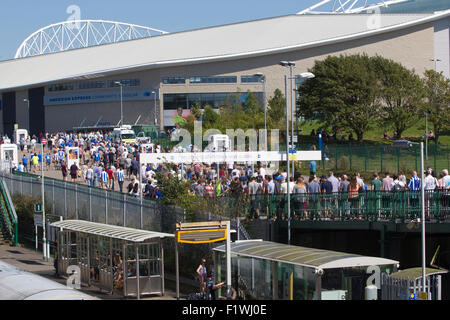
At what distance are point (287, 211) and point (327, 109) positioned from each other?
4214 centimetres

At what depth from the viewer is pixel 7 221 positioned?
117ft

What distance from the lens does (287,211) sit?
2403 cm

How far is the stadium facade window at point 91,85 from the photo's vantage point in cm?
9056

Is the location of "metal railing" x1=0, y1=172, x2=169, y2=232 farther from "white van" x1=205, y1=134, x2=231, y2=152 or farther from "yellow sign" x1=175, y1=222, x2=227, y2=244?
"white van" x1=205, y1=134, x2=231, y2=152

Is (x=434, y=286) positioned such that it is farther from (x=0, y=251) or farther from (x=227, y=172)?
(x=0, y=251)

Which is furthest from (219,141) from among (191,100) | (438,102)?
(191,100)

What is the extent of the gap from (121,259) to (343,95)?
44823 mm

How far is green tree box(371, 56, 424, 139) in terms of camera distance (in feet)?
207

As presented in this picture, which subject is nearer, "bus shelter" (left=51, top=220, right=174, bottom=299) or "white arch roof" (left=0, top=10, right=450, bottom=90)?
"bus shelter" (left=51, top=220, right=174, bottom=299)

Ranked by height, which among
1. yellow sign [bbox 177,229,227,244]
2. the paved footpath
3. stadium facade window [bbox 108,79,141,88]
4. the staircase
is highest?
stadium facade window [bbox 108,79,141,88]

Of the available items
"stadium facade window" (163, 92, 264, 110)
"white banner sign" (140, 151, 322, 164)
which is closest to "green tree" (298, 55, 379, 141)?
"stadium facade window" (163, 92, 264, 110)

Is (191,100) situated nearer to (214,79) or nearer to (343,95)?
(214,79)
